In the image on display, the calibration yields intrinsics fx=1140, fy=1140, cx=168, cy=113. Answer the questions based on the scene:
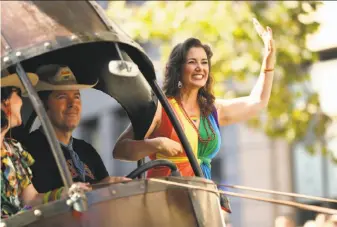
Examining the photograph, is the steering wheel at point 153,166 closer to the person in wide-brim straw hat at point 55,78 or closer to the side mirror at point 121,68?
the side mirror at point 121,68

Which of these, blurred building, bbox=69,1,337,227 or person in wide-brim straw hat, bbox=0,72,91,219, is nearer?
person in wide-brim straw hat, bbox=0,72,91,219

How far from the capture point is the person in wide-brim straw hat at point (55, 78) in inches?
297

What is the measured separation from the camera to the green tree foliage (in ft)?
43.3

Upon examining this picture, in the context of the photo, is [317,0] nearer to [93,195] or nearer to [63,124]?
[63,124]

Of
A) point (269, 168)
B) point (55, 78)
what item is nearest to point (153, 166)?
point (55, 78)

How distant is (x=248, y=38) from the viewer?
1315 cm

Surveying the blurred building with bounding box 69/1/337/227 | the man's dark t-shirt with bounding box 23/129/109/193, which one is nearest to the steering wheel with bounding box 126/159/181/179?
the man's dark t-shirt with bounding box 23/129/109/193

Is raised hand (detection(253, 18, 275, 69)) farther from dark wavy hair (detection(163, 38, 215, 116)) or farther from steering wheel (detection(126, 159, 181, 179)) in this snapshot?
steering wheel (detection(126, 159, 181, 179))

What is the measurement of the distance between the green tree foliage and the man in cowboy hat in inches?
217

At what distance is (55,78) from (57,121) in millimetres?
288

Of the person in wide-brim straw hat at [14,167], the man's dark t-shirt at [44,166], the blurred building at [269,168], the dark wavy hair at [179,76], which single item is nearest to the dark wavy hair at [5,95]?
the person in wide-brim straw hat at [14,167]

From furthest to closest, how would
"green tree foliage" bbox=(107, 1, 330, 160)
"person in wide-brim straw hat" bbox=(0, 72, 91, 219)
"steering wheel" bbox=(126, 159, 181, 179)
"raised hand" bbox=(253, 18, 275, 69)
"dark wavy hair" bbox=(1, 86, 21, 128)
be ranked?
"green tree foliage" bbox=(107, 1, 330, 160)
"raised hand" bbox=(253, 18, 275, 69)
"steering wheel" bbox=(126, 159, 181, 179)
"dark wavy hair" bbox=(1, 86, 21, 128)
"person in wide-brim straw hat" bbox=(0, 72, 91, 219)

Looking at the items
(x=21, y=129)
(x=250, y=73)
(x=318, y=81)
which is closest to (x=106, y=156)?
(x=318, y=81)

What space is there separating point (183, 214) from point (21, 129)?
1.63 metres
